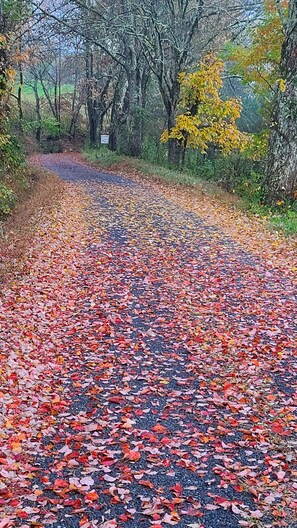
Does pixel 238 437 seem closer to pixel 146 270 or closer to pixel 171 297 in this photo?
pixel 171 297

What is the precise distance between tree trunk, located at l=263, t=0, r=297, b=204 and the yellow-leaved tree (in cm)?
592

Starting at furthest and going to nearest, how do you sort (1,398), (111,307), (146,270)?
(146,270) → (111,307) → (1,398)

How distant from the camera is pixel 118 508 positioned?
3721mm

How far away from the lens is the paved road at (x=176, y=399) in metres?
3.77

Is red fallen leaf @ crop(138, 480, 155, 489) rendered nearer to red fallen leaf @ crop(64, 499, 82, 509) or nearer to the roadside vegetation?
red fallen leaf @ crop(64, 499, 82, 509)

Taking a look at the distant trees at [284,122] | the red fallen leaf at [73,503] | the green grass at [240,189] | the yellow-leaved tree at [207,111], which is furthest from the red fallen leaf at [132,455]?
the yellow-leaved tree at [207,111]

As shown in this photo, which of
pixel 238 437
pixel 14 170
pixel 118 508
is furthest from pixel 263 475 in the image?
pixel 14 170

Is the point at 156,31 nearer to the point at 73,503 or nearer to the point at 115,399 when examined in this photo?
the point at 115,399

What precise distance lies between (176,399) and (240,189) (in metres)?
14.5

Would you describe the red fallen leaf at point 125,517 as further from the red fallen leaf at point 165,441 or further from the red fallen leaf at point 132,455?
the red fallen leaf at point 165,441

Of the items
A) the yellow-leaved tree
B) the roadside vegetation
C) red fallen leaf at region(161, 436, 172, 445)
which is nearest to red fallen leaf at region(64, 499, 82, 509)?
red fallen leaf at region(161, 436, 172, 445)

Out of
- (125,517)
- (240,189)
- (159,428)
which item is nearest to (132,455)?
(159,428)

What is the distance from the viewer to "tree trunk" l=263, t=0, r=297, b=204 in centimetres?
1308

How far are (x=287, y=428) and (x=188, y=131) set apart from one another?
675 inches
